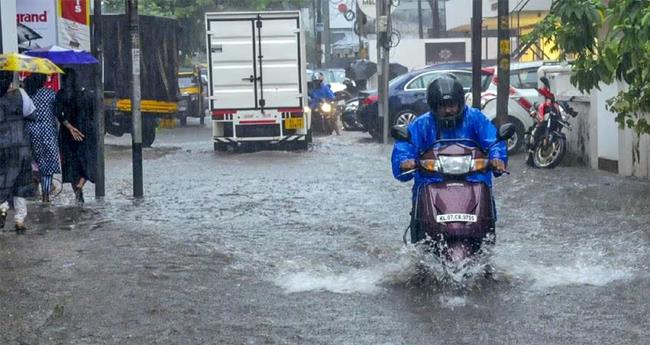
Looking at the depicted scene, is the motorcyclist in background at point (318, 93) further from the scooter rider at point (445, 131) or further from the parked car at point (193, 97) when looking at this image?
the scooter rider at point (445, 131)

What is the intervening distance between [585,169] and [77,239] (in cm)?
916

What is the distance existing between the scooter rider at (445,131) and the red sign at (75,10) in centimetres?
1278

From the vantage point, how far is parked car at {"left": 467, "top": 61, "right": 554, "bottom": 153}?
20891mm

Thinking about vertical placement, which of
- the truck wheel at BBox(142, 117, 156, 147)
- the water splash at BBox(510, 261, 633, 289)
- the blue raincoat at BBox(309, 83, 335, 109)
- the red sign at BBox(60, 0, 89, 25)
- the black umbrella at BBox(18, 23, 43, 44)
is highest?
the red sign at BBox(60, 0, 89, 25)

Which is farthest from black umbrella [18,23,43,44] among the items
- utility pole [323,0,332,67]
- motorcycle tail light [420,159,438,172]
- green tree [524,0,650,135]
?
utility pole [323,0,332,67]

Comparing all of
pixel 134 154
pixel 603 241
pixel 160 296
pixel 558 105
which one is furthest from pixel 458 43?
pixel 160 296

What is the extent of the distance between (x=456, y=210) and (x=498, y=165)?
19.9 inches

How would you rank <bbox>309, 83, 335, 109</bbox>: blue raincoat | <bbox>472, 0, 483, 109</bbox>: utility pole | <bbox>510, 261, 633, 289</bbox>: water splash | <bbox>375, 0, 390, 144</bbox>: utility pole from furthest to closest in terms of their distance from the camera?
<bbox>309, 83, 335, 109</bbox>: blue raincoat, <bbox>375, 0, 390, 144</bbox>: utility pole, <bbox>472, 0, 483, 109</bbox>: utility pole, <bbox>510, 261, 633, 289</bbox>: water splash

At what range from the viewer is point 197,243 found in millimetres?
11039

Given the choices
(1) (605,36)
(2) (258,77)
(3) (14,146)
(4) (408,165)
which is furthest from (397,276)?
(2) (258,77)

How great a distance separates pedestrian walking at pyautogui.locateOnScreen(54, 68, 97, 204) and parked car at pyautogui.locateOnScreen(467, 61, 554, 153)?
26.5 feet

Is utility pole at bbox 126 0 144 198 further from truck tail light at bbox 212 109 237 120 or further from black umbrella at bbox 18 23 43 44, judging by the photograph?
truck tail light at bbox 212 109 237 120

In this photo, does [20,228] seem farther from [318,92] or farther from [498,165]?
[318,92]

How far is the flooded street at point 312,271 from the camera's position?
7.15 meters
